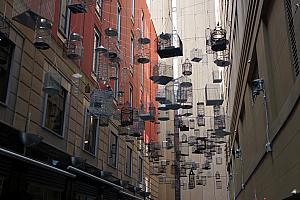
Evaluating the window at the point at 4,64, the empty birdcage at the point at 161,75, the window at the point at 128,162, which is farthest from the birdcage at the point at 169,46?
the window at the point at 128,162

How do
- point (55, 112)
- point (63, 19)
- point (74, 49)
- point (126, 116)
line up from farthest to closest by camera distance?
point (126, 116), point (63, 19), point (55, 112), point (74, 49)

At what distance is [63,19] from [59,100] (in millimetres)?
2921

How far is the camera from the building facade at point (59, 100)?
11070 mm

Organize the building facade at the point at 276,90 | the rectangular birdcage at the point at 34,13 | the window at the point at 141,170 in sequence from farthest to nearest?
the window at the point at 141,170
the rectangular birdcage at the point at 34,13
the building facade at the point at 276,90

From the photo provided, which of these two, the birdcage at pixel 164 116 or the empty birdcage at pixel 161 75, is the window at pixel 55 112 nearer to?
the empty birdcage at pixel 161 75

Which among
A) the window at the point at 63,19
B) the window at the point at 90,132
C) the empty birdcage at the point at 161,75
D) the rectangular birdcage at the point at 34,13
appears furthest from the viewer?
the window at the point at 90,132

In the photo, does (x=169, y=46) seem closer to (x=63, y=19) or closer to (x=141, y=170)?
(x=63, y=19)

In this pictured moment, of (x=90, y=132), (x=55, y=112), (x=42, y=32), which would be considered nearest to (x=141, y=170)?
(x=90, y=132)

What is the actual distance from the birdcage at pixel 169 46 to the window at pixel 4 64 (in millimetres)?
4112

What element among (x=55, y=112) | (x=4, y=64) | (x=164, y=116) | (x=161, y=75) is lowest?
(x=55, y=112)

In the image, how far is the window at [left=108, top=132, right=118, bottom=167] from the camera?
70.9ft

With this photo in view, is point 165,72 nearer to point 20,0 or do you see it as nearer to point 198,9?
point 20,0

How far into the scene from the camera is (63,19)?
15203mm

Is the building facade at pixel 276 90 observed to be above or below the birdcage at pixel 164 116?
below
